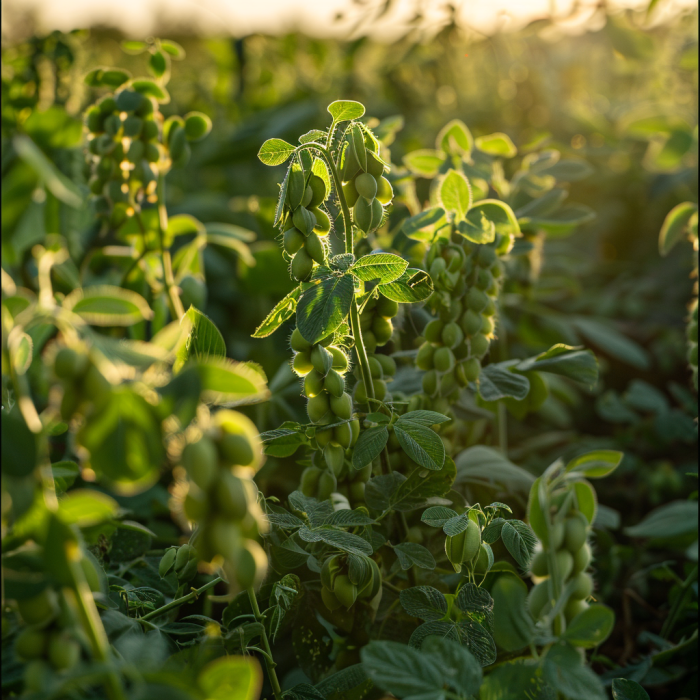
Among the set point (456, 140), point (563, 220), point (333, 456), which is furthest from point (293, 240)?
point (563, 220)

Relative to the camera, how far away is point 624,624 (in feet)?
3.76

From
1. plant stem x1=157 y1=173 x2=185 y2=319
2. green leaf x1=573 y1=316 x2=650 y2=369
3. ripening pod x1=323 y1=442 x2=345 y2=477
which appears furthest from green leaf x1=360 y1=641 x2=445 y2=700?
green leaf x1=573 y1=316 x2=650 y2=369

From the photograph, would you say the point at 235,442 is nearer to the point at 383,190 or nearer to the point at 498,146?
the point at 383,190

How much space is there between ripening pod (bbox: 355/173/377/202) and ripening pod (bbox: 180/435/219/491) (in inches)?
12.8

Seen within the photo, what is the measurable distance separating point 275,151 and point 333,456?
286 millimetres

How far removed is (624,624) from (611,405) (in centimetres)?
56

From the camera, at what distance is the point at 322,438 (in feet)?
2.12

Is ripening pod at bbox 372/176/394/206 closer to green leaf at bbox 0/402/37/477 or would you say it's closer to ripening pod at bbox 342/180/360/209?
ripening pod at bbox 342/180/360/209

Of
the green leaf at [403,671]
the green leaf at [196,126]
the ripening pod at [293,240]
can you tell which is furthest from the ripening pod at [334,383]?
the green leaf at [196,126]

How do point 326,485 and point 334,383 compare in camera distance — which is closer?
point 334,383

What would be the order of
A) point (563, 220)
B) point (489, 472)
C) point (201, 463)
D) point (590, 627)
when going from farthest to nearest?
point (563, 220), point (489, 472), point (590, 627), point (201, 463)

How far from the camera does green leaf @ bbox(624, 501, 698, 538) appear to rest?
113 centimetres

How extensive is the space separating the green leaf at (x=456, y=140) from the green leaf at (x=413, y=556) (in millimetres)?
638

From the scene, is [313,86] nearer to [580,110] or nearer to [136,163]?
[580,110]
